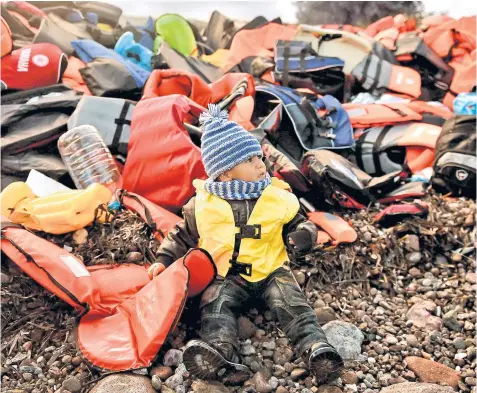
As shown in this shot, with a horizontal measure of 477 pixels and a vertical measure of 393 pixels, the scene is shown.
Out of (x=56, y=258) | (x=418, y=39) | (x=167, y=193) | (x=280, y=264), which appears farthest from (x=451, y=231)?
(x=418, y=39)

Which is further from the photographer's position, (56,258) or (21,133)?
(21,133)

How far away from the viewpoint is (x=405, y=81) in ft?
18.3

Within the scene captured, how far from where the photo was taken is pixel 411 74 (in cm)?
564

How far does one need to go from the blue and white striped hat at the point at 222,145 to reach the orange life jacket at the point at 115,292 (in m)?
0.45

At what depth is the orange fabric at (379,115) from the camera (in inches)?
179

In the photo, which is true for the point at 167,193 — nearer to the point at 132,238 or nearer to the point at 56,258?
the point at 132,238

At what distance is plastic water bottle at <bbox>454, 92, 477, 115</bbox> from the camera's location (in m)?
5.06

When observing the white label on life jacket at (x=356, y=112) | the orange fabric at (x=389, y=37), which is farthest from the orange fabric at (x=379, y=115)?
the orange fabric at (x=389, y=37)

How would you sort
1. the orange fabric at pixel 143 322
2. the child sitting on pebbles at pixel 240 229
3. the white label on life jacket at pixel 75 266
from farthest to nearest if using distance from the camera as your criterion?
the white label on life jacket at pixel 75 266
the child sitting on pebbles at pixel 240 229
the orange fabric at pixel 143 322

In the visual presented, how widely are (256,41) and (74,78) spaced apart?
7.97 ft

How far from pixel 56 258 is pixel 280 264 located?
3.70 feet

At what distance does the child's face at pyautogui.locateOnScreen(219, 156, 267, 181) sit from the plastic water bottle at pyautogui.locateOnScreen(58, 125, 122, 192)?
1188 mm

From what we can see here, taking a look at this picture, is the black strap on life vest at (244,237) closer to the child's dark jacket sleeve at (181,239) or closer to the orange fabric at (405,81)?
the child's dark jacket sleeve at (181,239)

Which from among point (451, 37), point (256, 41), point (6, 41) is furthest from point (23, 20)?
point (451, 37)
